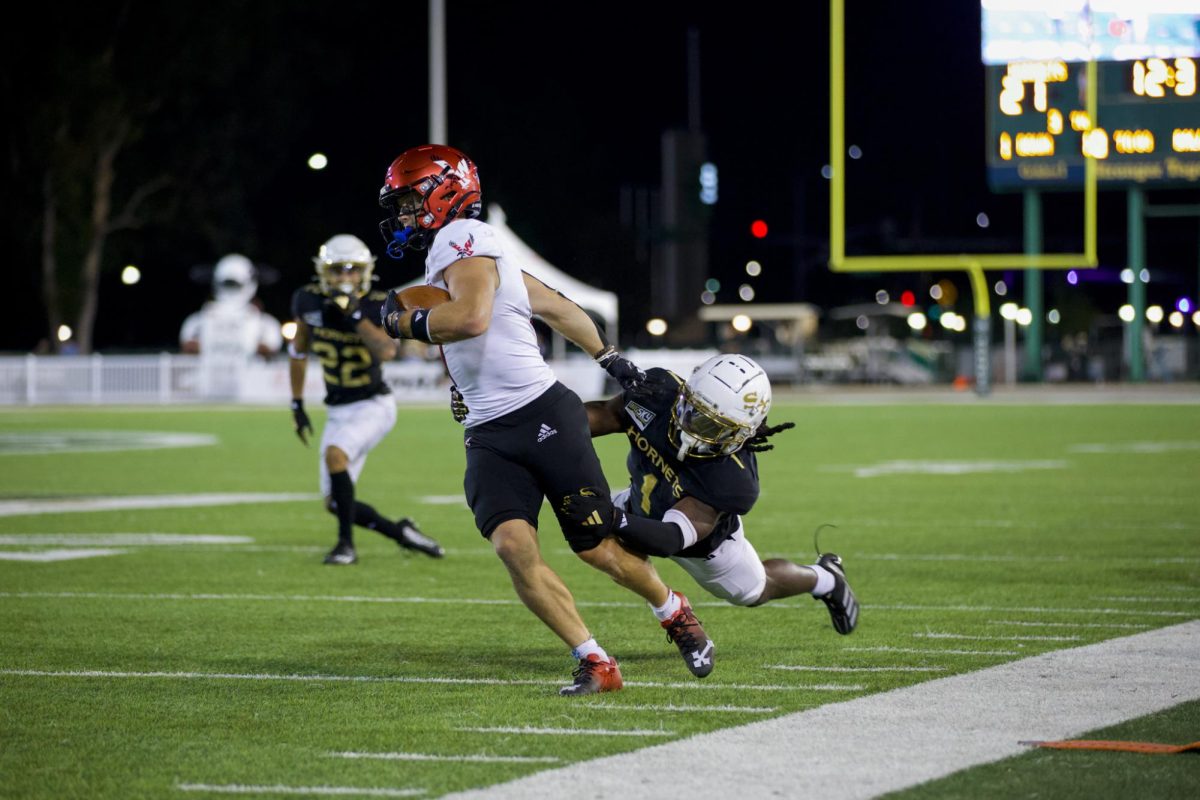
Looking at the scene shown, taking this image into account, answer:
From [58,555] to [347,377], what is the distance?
209cm

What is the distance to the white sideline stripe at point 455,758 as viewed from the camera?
17.4 feet

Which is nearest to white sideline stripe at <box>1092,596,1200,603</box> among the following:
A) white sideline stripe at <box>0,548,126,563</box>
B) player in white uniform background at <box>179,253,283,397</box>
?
white sideline stripe at <box>0,548,126,563</box>

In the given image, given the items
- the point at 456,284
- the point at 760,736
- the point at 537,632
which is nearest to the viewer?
the point at 760,736

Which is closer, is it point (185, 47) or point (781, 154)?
point (185, 47)

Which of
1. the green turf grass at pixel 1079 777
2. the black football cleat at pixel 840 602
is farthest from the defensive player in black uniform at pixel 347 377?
the green turf grass at pixel 1079 777

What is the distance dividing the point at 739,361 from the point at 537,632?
1.89 metres

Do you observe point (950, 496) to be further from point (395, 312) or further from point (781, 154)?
point (781, 154)

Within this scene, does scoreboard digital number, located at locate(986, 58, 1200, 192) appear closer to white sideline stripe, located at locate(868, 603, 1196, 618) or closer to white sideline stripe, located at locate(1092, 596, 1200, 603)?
white sideline stripe, located at locate(1092, 596, 1200, 603)

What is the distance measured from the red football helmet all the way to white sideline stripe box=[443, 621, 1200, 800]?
A: 2.10 metres

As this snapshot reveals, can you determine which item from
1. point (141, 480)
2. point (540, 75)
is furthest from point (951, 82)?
point (141, 480)

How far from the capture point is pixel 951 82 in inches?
3063

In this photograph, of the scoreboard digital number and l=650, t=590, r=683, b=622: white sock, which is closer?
l=650, t=590, r=683, b=622: white sock

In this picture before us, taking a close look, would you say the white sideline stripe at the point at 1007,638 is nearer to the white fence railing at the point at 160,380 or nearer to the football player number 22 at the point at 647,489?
the football player number 22 at the point at 647,489

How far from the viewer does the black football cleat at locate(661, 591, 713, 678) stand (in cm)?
663
